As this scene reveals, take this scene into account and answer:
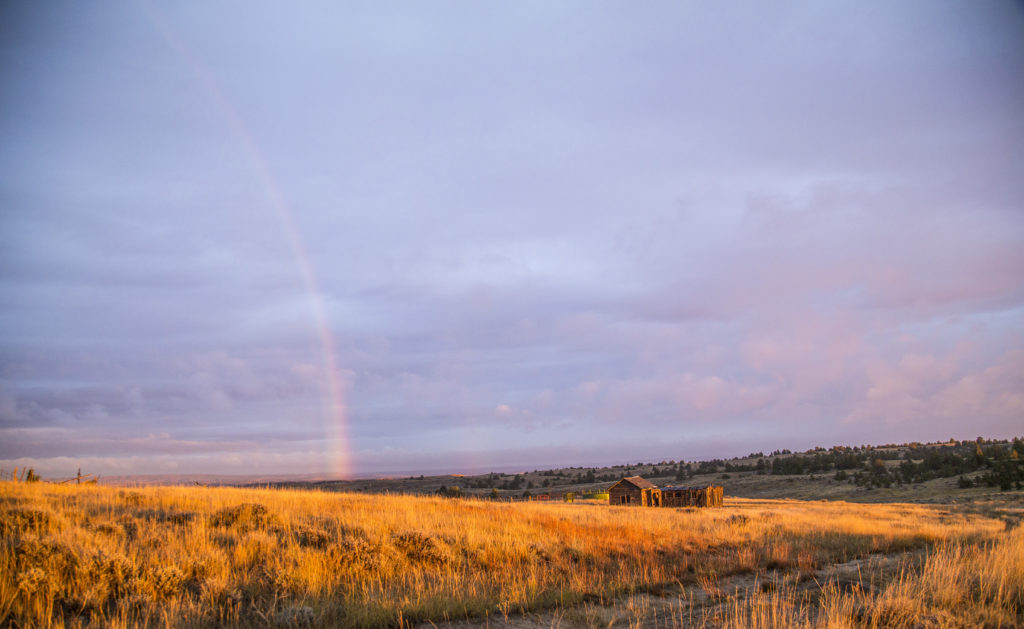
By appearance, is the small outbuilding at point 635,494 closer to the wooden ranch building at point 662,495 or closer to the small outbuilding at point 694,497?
the wooden ranch building at point 662,495

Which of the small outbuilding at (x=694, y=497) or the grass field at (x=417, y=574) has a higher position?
the grass field at (x=417, y=574)

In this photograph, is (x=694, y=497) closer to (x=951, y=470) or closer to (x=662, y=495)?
(x=662, y=495)

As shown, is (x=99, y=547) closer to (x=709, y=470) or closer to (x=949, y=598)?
(x=949, y=598)

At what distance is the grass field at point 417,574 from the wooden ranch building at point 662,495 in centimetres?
2820

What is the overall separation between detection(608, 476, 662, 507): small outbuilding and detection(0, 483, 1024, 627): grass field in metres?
29.5

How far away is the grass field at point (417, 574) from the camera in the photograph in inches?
255

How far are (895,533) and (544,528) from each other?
1252 cm

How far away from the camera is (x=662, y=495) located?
4441cm

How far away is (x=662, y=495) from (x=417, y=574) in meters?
39.5

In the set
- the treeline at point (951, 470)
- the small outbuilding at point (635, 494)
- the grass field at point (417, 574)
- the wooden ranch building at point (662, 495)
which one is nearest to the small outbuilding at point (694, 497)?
the wooden ranch building at point (662, 495)


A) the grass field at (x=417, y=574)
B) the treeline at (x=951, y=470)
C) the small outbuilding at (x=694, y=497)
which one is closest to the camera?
the grass field at (x=417, y=574)

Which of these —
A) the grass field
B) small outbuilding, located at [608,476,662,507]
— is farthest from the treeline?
the grass field

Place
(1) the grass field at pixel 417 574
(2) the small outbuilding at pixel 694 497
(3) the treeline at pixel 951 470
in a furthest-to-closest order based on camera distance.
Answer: (3) the treeline at pixel 951 470
(2) the small outbuilding at pixel 694 497
(1) the grass field at pixel 417 574

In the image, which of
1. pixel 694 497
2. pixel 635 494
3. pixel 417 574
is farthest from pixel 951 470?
pixel 417 574
